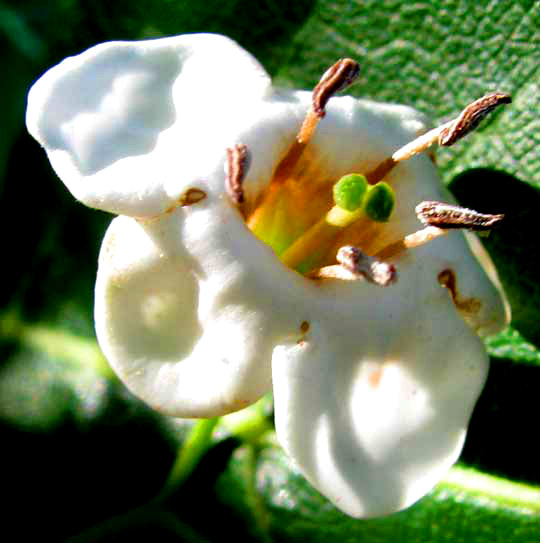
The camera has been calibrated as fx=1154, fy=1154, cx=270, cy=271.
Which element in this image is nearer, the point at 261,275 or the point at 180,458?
the point at 261,275

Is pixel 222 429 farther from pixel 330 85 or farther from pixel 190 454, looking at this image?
pixel 330 85

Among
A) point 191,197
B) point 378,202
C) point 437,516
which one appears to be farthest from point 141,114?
point 437,516

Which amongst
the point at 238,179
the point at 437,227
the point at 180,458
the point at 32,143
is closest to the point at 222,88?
the point at 238,179

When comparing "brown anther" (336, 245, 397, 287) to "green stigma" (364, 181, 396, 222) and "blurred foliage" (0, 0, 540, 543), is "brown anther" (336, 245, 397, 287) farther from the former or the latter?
"blurred foliage" (0, 0, 540, 543)

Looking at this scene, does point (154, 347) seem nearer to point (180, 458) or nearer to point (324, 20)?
point (180, 458)

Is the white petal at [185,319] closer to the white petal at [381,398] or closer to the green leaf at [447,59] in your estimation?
the white petal at [381,398]

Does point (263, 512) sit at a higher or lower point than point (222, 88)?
lower

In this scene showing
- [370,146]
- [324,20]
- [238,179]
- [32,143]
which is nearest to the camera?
[238,179]

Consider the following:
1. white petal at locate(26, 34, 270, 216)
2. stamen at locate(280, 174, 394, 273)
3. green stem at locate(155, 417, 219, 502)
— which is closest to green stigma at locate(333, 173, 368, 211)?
stamen at locate(280, 174, 394, 273)
